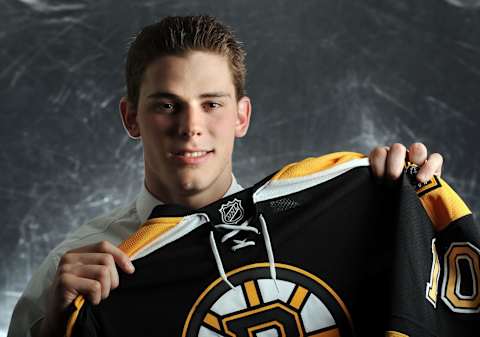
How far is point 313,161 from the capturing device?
1.31m

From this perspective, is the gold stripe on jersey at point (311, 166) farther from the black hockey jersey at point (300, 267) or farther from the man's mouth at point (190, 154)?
the man's mouth at point (190, 154)

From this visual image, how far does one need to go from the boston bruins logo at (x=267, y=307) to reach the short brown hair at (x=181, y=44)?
0.41 meters

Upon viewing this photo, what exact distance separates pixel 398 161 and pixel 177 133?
1.20 feet

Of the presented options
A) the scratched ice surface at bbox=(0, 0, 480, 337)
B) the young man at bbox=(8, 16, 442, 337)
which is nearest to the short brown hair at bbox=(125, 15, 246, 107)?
the young man at bbox=(8, 16, 442, 337)

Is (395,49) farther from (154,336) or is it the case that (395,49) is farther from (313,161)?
(154,336)

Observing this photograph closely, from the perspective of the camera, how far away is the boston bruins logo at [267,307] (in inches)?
48.4

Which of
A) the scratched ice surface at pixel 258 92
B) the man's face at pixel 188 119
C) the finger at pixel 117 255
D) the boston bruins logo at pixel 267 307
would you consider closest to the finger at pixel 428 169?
the boston bruins logo at pixel 267 307

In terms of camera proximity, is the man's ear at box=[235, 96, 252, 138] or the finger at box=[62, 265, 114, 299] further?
the man's ear at box=[235, 96, 252, 138]

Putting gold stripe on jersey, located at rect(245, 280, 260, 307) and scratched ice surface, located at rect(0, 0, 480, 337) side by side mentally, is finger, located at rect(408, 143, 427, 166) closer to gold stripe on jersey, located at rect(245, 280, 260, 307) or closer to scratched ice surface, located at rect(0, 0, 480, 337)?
gold stripe on jersey, located at rect(245, 280, 260, 307)

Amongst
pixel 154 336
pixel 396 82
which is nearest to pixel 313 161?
pixel 154 336

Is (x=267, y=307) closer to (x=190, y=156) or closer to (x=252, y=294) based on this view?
(x=252, y=294)

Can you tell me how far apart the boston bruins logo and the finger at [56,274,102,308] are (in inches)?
5.7

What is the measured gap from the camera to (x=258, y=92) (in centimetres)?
230

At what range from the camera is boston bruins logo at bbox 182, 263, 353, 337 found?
4.03 feet
